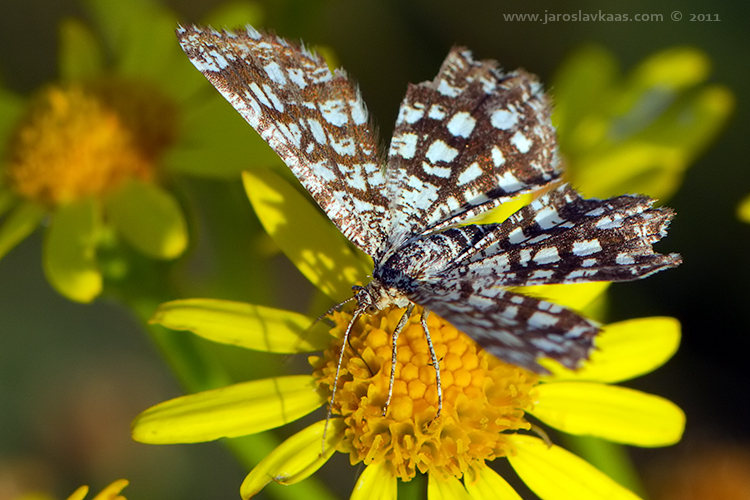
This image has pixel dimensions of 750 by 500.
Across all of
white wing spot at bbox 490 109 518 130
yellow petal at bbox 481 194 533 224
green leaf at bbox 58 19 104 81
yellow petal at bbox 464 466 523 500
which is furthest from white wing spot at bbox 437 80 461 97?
green leaf at bbox 58 19 104 81

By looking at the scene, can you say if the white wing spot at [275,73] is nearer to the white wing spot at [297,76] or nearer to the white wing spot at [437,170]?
the white wing spot at [297,76]

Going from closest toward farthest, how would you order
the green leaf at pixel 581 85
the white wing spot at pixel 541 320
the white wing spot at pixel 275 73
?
1. the white wing spot at pixel 541 320
2. the white wing spot at pixel 275 73
3. the green leaf at pixel 581 85

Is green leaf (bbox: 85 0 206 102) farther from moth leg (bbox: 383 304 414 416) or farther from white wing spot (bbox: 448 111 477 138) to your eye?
moth leg (bbox: 383 304 414 416)

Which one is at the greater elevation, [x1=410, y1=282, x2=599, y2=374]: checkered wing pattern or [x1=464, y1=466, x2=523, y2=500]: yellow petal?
[x1=410, y1=282, x2=599, y2=374]: checkered wing pattern

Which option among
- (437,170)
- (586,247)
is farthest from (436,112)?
(586,247)

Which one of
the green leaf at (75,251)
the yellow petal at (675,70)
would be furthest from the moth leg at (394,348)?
the yellow petal at (675,70)

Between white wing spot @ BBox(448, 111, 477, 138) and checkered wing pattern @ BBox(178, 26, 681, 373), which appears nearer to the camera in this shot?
checkered wing pattern @ BBox(178, 26, 681, 373)

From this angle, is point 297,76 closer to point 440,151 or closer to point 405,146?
point 405,146
